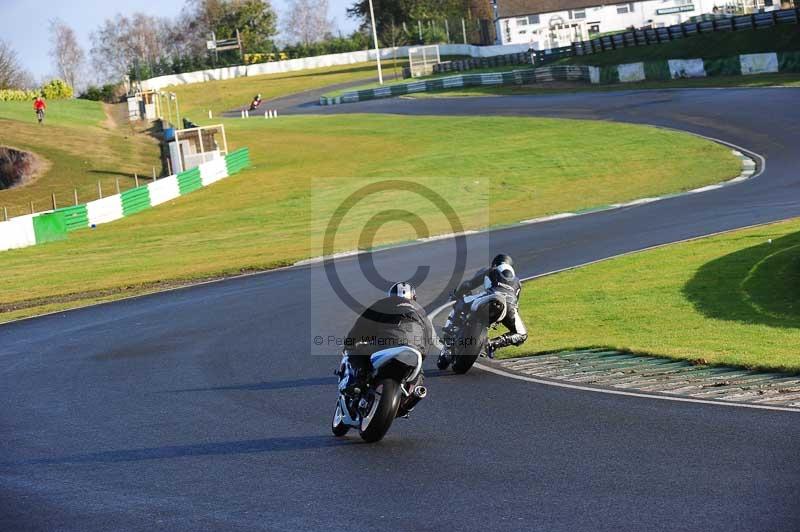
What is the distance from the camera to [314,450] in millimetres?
9828

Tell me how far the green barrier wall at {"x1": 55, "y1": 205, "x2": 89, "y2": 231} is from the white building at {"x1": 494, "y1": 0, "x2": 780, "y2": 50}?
77514 mm

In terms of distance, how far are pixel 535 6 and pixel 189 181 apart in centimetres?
8071

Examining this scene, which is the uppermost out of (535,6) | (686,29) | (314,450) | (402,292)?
Result: (535,6)

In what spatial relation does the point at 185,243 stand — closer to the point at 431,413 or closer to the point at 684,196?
the point at 684,196

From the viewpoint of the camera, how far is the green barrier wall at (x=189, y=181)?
46.5 metres

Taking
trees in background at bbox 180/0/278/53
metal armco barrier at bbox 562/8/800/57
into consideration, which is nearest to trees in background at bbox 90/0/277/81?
trees in background at bbox 180/0/278/53

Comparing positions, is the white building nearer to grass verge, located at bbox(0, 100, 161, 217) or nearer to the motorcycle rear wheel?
grass verge, located at bbox(0, 100, 161, 217)

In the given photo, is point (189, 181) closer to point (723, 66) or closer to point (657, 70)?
point (723, 66)

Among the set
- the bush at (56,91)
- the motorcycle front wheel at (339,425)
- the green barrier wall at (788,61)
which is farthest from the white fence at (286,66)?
the motorcycle front wheel at (339,425)

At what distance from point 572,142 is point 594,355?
33549 mm

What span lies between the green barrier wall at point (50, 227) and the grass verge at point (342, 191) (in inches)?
20.6

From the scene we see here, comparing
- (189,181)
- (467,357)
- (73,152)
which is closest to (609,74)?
(189,181)

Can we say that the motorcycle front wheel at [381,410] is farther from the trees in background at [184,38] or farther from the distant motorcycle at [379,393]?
the trees in background at [184,38]

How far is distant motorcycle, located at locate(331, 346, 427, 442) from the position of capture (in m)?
9.52
